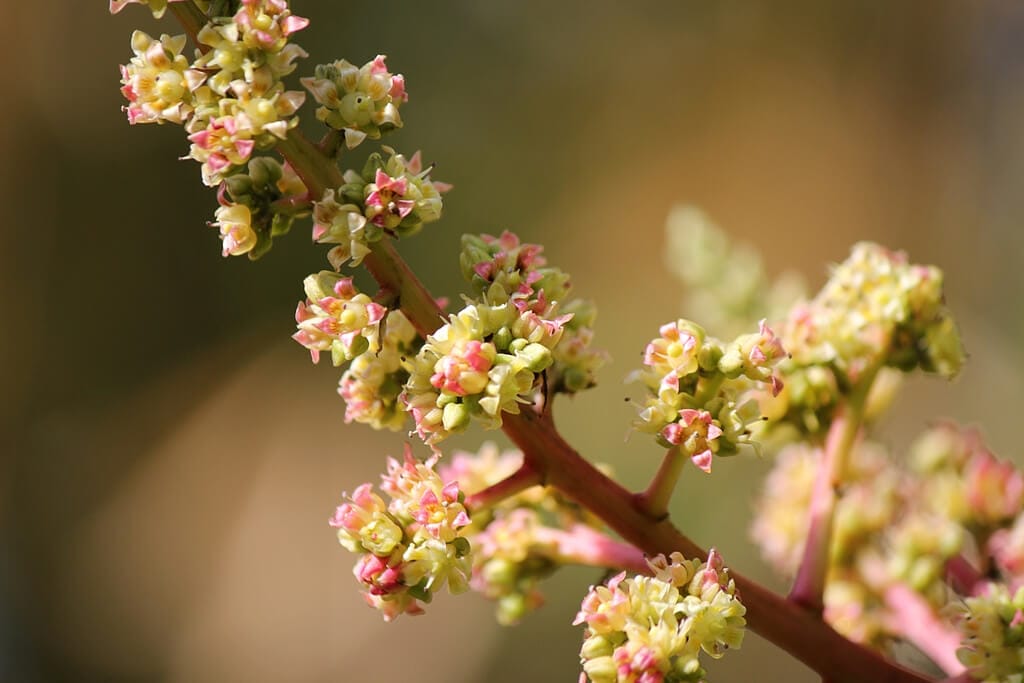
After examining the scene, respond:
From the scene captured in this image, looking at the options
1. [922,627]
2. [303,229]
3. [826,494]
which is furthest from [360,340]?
[303,229]

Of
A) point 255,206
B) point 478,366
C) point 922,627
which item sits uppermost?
point 255,206

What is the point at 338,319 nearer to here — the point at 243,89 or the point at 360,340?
the point at 360,340

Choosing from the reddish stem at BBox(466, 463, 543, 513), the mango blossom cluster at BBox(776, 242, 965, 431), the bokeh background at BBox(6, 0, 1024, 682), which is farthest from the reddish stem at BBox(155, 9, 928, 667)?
the bokeh background at BBox(6, 0, 1024, 682)

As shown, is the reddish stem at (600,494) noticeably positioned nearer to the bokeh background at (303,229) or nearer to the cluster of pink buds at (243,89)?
the cluster of pink buds at (243,89)

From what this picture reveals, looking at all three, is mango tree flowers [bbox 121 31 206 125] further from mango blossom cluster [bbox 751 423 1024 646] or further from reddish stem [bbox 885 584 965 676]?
reddish stem [bbox 885 584 965 676]

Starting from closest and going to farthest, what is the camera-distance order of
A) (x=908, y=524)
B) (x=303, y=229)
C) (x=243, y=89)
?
1. (x=243, y=89)
2. (x=908, y=524)
3. (x=303, y=229)

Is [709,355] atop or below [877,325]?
atop

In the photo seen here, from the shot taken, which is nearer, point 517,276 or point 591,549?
point 517,276
